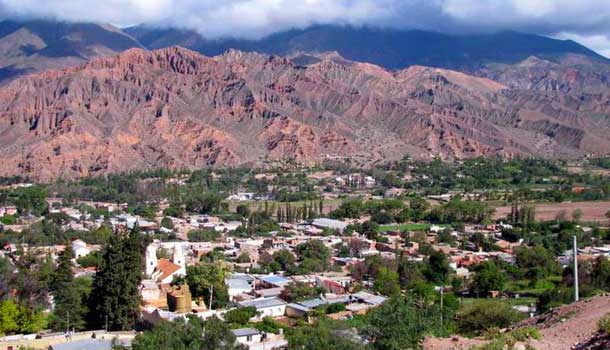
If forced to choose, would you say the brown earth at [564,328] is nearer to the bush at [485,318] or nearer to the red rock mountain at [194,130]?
the bush at [485,318]

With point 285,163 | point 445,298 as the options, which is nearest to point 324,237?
point 445,298

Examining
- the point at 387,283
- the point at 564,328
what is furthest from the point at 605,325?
the point at 387,283

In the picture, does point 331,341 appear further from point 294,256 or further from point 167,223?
point 167,223

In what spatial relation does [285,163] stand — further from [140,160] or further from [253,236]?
[253,236]

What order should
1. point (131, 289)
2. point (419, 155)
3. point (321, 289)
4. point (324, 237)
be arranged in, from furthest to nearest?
point (419, 155), point (324, 237), point (321, 289), point (131, 289)

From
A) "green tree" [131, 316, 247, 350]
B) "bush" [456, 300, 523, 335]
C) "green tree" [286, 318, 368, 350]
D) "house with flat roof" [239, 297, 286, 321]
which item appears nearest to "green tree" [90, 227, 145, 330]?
"house with flat roof" [239, 297, 286, 321]

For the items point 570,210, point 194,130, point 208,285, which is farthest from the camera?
point 194,130
